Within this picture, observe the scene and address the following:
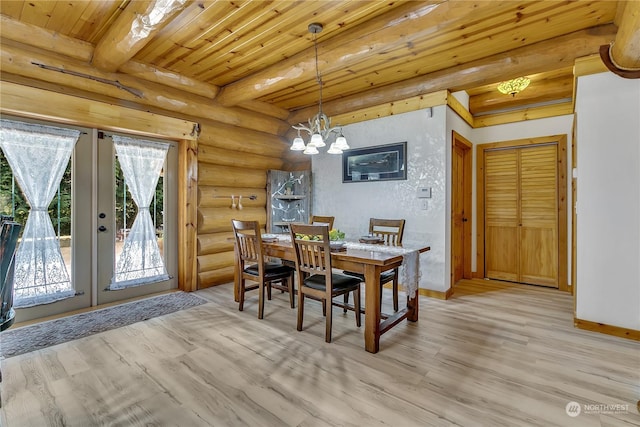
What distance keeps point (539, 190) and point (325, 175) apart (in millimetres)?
3197

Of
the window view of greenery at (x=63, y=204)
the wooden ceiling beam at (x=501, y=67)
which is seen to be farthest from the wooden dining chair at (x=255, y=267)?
the wooden ceiling beam at (x=501, y=67)

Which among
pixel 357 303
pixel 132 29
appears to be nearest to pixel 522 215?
pixel 357 303

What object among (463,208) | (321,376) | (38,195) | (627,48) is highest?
(627,48)

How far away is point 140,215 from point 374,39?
338 centimetres

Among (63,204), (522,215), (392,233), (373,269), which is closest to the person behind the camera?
(373,269)

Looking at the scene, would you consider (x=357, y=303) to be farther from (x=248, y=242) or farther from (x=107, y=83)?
(x=107, y=83)

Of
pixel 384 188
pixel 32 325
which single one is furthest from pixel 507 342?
pixel 32 325

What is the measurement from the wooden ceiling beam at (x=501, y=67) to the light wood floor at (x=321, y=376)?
2.64m

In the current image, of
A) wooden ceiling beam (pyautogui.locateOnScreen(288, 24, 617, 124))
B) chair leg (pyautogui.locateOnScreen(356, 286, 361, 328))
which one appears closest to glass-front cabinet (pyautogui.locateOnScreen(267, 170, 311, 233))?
wooden ceiling beam (pyautogui.locateOnScreen(288, 24, 617, 124))

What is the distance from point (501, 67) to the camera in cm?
340

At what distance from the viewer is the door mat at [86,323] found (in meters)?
2.61

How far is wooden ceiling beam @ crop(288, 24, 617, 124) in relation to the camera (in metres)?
2.93

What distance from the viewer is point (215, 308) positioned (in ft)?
11.6

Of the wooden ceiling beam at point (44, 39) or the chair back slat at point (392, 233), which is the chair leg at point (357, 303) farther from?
the wooden ceiling beam at point (44, 39)
